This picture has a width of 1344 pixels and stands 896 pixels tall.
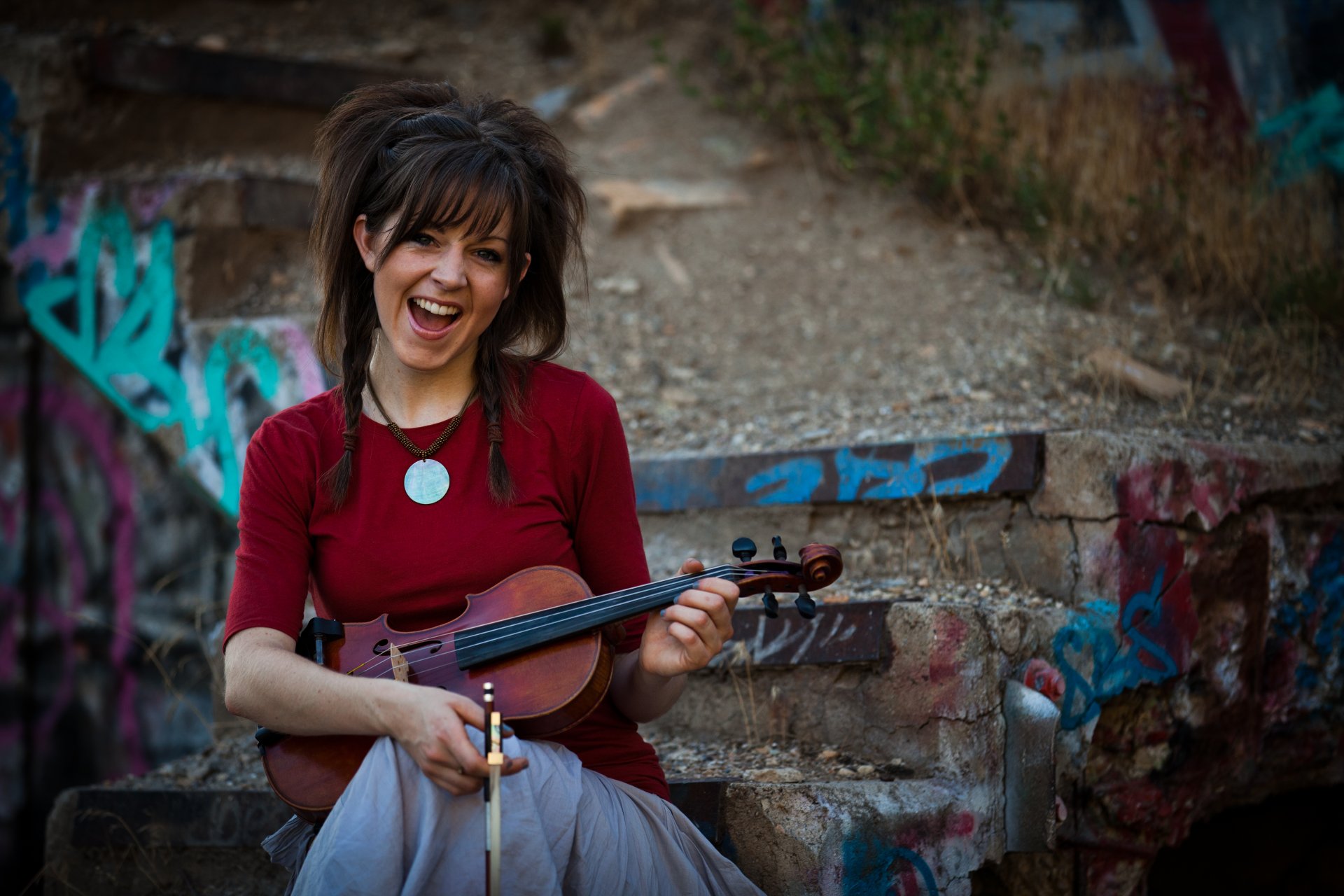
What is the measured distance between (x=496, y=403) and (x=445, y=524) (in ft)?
0.92

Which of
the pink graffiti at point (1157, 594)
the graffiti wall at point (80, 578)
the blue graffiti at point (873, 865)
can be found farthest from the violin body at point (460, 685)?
the graffiti wall at point (80, 578)

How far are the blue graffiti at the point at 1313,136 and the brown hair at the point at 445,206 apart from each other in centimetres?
402

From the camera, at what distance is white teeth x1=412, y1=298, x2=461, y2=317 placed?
208 centimetres

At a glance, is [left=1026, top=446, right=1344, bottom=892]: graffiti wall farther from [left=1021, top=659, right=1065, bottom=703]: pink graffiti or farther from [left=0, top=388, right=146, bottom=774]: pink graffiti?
[left=0, top=388, right=146, bottom=774]: pink graffiti

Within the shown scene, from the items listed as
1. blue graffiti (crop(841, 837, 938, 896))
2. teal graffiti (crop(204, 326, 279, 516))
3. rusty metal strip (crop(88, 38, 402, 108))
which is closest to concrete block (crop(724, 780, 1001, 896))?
blue graffiti (crop(841, 837, 938, 896))

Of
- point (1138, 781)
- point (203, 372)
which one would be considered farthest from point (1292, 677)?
point (203, 372)

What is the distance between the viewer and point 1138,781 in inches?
121

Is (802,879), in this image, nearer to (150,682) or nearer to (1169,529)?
(1169,529)

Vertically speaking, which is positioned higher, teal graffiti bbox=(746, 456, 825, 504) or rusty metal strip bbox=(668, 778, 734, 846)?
teal graffiti bbox=(746, 456, 825, 504)

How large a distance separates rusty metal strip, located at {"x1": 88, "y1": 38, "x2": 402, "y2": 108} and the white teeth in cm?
346

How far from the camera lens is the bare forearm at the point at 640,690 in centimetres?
200

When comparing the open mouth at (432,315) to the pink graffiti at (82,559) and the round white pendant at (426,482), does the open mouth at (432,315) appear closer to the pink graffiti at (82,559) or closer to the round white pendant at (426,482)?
the round white pendant at (426,482)

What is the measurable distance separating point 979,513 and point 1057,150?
259cm

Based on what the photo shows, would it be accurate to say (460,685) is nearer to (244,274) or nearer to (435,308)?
(435,308)
